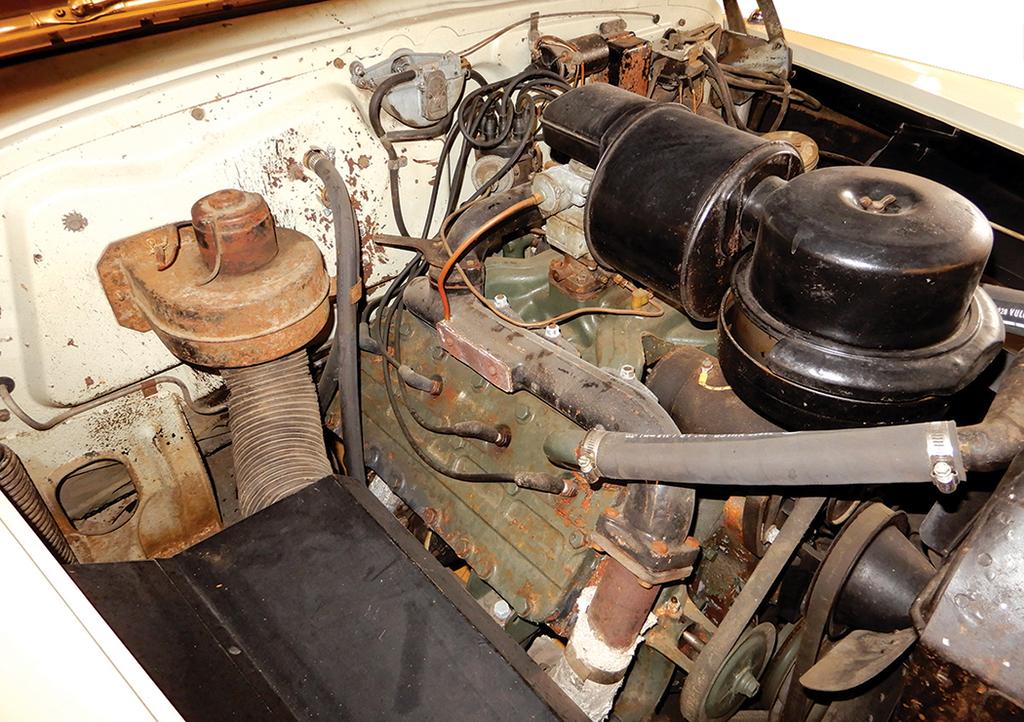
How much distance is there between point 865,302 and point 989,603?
1.26ft

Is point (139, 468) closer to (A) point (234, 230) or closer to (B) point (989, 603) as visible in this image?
(A) point (234, 230)

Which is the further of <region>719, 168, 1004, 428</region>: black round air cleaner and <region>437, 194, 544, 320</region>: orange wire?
<region>437, 194, 544, 320</region>: orange wire

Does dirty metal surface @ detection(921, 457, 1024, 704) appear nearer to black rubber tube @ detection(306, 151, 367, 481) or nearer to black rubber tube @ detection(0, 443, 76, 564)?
black rubber tube @ detection(306, 151, 367, 481)

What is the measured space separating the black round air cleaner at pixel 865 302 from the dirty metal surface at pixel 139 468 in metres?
1.20

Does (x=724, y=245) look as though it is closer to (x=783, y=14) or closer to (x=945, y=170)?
(x=945, y=170)

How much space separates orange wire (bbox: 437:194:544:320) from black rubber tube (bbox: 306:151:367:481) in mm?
182

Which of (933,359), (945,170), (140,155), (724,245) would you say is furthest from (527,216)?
(945,170)

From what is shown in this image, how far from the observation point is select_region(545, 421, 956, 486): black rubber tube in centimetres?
75

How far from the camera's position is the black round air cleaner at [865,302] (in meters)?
0.89

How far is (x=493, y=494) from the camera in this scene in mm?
1477

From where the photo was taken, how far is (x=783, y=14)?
9.05 ft

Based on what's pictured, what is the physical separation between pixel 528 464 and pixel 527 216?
578 mm

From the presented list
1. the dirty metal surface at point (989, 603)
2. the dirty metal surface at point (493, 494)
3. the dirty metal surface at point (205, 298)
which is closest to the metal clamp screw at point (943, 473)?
the dirty metal surface at point (989, 603)

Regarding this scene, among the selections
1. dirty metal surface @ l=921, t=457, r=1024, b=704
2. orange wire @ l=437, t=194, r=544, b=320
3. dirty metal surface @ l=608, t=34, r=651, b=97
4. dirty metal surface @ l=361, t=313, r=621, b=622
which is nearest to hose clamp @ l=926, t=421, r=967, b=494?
dirty metal surface @ l=921, t=457, r=1024, b=704
